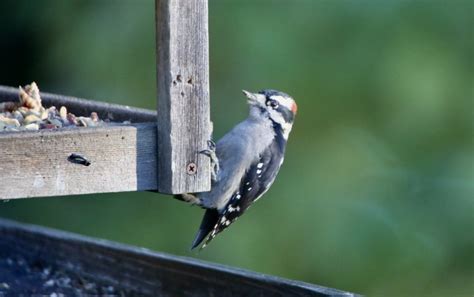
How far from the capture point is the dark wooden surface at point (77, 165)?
3225 mm

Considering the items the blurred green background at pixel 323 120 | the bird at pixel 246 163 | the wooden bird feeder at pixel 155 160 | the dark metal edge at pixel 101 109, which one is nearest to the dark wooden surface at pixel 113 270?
the wooden bird feeder at pixel 155 160

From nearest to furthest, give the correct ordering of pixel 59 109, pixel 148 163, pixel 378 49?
1. pixel 148 163
2. pixel 59 109
3. pixel 378 49

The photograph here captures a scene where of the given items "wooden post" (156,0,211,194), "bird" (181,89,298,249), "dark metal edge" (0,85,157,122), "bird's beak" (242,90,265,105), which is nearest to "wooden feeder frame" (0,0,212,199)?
"wooden post" (156,0,211,194)

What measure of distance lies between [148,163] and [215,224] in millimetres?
962

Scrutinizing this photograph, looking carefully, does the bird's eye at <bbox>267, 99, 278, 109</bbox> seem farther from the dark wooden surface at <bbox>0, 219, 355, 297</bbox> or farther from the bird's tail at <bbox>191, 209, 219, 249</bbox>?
the dark wooden surface at <bbox>0, 219, 355, 297</bbox>

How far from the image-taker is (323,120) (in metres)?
7.33

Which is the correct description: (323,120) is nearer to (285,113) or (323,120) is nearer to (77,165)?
(285,113)

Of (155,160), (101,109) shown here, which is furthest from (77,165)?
(101,109)

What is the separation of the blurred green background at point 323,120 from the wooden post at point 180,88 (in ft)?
10.4

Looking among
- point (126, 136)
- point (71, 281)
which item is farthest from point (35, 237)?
point (126, 136)

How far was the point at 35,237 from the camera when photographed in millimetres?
4469

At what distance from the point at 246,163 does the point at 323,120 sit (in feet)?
9.57

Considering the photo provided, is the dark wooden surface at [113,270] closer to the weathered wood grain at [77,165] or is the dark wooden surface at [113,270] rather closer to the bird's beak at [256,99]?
the weathered wood grain at [77,165]

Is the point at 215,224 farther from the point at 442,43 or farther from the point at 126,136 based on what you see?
the point at 442,43
